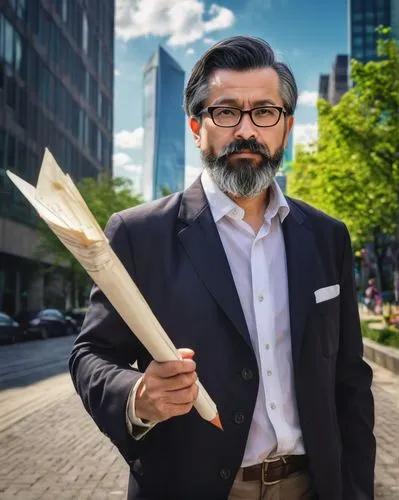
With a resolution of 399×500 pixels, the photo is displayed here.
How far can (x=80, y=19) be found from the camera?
189 ft

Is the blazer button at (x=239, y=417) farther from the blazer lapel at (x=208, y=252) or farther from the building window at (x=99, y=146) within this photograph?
the building window at (x=99, y=146)

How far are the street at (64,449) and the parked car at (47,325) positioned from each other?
19.8 m

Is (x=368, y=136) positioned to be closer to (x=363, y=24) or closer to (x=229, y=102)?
(x=229, y=102)

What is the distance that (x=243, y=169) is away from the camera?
1999mm

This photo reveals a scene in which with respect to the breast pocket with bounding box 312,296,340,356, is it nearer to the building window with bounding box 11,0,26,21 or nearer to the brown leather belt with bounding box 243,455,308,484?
the brown leather belt with bounding box 243,455,308,484

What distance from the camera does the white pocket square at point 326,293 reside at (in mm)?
1994

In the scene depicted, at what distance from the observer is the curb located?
44.3ft

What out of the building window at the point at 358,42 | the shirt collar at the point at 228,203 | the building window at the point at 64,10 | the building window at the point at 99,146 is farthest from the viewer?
the building window at the point at 358,42

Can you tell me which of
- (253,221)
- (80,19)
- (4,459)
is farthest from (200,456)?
(80,19)

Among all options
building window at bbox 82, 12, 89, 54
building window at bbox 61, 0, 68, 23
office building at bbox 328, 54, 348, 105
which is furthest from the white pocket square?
office building at bbox 328, 54, 348, 105

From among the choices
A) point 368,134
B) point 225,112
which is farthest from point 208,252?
point 368,134

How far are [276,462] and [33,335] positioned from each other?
3180cm

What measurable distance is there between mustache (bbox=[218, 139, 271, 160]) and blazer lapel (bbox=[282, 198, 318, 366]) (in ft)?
0.80

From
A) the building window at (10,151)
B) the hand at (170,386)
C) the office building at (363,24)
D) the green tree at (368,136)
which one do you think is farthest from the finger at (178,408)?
the office building at (363,24)
